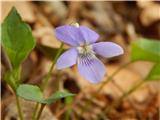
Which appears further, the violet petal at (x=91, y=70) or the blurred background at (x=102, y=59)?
the blurred background at (x=102, y=59)

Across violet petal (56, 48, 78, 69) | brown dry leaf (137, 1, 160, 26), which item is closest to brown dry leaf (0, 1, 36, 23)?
brown dry leaf (137, 1, 160, 26)

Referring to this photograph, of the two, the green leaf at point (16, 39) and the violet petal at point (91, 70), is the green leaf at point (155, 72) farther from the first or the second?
the green leaf at point (16, 39)

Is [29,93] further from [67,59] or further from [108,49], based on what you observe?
[108,49]

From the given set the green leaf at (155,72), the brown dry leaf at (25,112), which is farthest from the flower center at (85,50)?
the green leaf at (155,72)

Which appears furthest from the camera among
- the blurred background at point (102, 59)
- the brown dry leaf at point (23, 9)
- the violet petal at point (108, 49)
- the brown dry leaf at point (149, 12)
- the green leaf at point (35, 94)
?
the brown dry leaf at point (149, 12)

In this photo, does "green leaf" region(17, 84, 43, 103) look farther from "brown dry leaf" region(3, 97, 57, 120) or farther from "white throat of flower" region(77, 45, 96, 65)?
"brown dry leaf" region(3, 97, 57, 120)

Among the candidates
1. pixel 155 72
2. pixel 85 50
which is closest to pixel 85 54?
pixel 85 50
